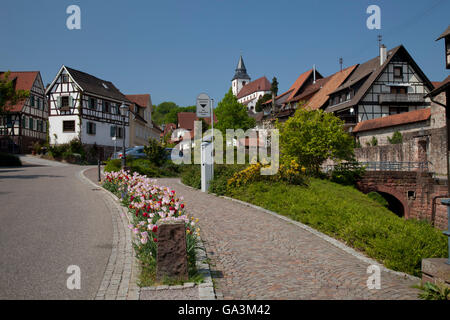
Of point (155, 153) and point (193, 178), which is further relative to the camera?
point (155, 153)

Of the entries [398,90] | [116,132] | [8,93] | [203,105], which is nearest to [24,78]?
[116,132]

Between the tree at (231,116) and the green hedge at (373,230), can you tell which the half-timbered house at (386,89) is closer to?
the tree at (231,116)

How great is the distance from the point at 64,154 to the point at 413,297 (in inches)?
1404

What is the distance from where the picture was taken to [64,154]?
117 ft

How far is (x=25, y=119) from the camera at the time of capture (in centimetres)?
4169

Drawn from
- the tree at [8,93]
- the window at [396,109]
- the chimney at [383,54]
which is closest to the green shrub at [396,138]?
the window at [396,109]

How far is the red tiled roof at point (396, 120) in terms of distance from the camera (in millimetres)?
29631

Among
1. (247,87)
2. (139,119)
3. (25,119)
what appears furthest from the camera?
(247,87)

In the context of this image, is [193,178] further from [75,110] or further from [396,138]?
[75,110]

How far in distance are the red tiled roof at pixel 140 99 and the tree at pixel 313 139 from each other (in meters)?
39.1

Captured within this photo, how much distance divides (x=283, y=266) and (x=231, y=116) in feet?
165

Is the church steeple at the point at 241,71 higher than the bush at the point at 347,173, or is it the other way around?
the church steeple at the point at 241,71

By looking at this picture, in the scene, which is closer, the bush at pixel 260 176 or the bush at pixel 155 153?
the bush at pixel 260 176
